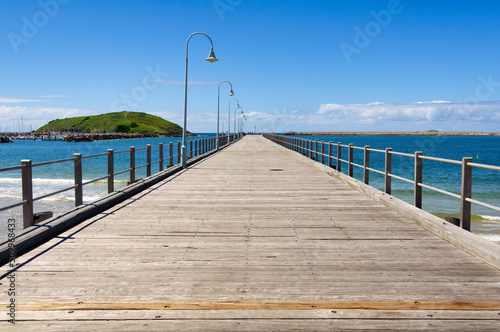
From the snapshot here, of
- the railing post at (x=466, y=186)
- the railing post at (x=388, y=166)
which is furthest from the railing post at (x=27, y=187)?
the railing post at (x=388, y=166)

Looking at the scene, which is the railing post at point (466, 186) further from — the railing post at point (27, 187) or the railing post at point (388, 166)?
the railing post at point (27, 187)

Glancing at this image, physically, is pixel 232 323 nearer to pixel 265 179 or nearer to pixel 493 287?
pixel 493 287

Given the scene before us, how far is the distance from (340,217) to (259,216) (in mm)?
1549

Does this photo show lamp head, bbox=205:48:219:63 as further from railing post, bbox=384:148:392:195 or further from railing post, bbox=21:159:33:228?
railing post, bbox=21:159:33:228

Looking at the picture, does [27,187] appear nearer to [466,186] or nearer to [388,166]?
[466,186]

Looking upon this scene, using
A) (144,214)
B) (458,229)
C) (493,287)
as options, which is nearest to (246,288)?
(493,287)

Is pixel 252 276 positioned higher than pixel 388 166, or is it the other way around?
pixel 388 166

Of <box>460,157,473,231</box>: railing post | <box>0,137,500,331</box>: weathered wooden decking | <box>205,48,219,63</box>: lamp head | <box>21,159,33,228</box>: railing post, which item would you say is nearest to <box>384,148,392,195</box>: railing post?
<box>0,137,500,331</box>: weathered wooden decking

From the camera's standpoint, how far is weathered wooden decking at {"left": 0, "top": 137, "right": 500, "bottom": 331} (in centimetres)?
399

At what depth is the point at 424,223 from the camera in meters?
7.66

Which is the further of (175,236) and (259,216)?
(259,216)

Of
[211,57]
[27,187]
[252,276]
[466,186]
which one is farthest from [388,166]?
[211,57]

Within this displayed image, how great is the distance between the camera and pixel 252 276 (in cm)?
511

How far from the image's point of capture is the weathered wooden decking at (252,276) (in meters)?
3.99
